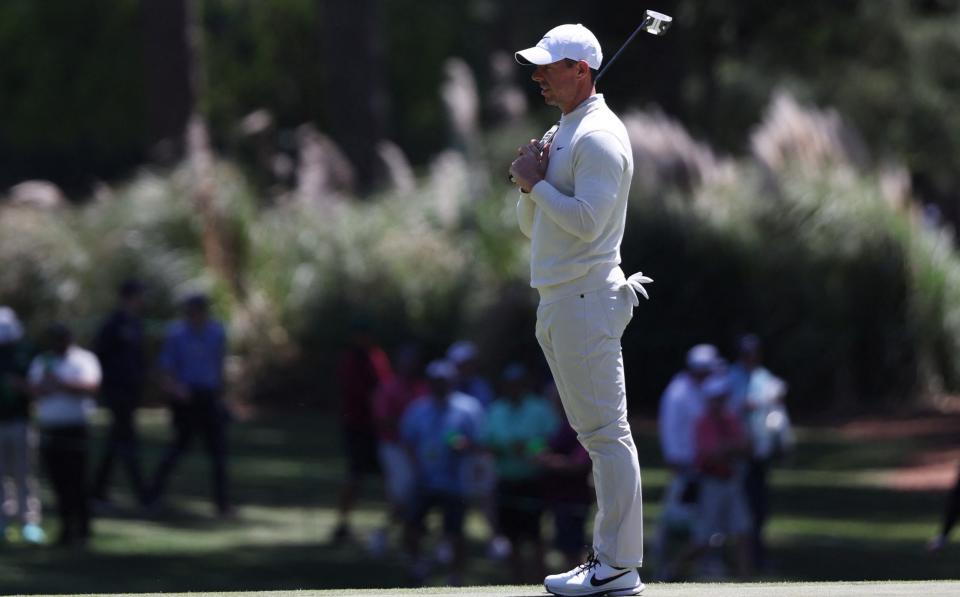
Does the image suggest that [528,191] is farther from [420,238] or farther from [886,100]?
[886,100]

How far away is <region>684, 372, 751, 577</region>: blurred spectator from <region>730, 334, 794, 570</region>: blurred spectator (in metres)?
0.32

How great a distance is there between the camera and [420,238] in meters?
24.2

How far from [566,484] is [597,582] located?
19.8 ft

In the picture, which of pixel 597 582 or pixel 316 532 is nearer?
pixel 597 582

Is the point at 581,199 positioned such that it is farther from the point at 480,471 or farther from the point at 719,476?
the point at 480,471

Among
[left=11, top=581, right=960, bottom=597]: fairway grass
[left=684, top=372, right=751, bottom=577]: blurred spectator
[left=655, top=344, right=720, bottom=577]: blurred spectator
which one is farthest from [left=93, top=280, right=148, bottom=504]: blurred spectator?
[left=11, top=581, right=960, bottom=597]: fairway grass

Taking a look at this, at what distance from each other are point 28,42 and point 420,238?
2975 centimetres

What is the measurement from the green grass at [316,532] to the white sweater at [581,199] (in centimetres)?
593

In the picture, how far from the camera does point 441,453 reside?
44.0 feet

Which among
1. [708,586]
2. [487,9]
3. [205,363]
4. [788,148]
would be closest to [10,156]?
[487,9]

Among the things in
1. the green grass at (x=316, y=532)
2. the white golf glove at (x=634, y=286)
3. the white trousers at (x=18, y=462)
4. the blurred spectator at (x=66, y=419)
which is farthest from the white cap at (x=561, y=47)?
the white trousers at (x=18, y=462)

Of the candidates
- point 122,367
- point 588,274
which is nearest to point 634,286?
point 588,274

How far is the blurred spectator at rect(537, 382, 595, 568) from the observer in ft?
40.9

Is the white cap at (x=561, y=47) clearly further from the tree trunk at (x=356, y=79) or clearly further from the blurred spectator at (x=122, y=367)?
the tree trunk at (x=356, y=79)
